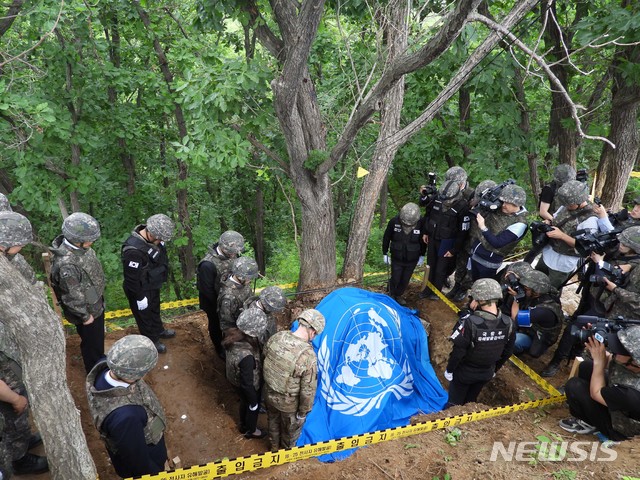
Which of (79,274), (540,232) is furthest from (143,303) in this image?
(540,232)

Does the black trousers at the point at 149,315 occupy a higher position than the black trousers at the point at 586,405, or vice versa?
the black trousers at the point at 149,315

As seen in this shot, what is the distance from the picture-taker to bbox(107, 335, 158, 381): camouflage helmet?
330 centimetres

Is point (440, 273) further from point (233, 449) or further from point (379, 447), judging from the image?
point (233, 449)

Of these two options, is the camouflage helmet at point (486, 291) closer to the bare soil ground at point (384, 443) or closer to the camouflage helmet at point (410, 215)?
the bare soil ground at point (384, 443)

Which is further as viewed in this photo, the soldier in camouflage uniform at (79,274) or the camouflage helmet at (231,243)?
the camouflage helmet at (231,243)

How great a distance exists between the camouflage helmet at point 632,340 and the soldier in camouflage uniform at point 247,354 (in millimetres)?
3446

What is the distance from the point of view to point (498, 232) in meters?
6.02

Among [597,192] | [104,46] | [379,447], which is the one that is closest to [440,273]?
[379,447]

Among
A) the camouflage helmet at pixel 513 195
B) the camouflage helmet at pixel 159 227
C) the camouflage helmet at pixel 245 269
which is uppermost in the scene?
the camouflage helmet at pixel 513 195

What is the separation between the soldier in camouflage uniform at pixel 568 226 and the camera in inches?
223

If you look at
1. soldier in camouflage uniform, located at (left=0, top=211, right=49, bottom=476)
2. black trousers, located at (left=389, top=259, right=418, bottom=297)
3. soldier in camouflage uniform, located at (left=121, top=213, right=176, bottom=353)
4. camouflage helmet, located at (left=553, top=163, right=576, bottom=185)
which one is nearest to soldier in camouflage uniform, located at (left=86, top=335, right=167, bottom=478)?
soldier in camouflage uniform, located at (left=0, top=211, right=49, bottom=476)

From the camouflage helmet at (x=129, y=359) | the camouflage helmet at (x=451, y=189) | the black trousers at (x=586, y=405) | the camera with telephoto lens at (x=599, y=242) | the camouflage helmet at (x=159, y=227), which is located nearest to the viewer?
the camouflage helmet at (x=129, y=359)

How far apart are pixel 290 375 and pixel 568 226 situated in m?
4.35

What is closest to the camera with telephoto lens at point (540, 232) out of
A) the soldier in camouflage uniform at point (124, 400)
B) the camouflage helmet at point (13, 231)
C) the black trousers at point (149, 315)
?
the soldier in camouflage uniform at point (124, 400)
